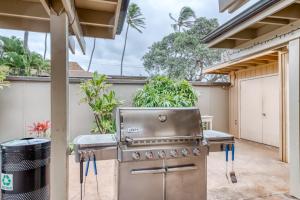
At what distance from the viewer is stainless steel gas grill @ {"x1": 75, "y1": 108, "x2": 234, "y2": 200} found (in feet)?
7.80

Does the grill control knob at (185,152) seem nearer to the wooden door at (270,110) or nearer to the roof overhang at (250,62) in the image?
the roof overhang at (250,62)

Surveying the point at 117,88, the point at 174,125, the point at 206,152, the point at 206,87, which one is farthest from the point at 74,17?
the point at 206,87

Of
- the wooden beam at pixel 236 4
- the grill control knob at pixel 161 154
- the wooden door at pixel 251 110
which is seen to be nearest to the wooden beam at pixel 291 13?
the wooden beam at pixel 236 4

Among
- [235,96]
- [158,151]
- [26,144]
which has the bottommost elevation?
[158,151]

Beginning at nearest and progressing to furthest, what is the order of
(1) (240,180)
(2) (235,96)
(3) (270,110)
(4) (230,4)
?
(4) (230,4)
(1) (240,180)
(3) (270,110)
(2) (235,96)

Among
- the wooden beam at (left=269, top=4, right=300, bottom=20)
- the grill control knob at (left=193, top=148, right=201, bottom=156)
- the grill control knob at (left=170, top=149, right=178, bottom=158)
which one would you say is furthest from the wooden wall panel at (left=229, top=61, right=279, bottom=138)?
the grill control knob at (left=170, top=149, right=178, bottom=158)

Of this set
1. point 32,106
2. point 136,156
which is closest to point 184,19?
point 32,106

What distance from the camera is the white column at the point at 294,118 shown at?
3.12 meters

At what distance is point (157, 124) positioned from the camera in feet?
8.32

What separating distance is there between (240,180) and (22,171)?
360 centimetres

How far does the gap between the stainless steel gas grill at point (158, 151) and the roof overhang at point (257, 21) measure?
1474 millimetres

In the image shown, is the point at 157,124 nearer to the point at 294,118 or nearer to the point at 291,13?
the point at 294,118

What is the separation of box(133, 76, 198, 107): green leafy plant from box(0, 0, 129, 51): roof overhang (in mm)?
2892

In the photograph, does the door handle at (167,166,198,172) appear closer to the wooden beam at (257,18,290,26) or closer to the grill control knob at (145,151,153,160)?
the grill control knob at (145,151,153,160)
